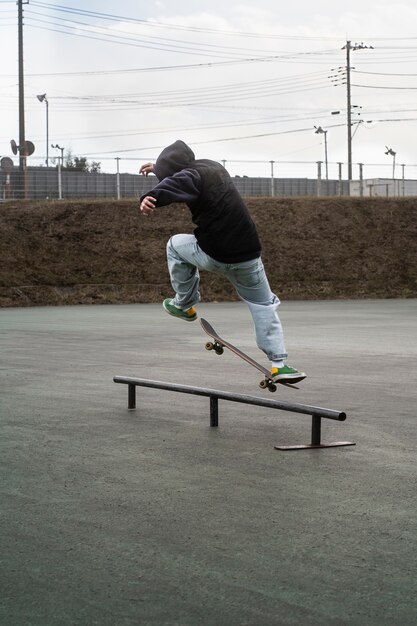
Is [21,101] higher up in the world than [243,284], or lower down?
higher up

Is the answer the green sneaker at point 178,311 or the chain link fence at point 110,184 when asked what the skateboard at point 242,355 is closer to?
the green sneaker at point 178,311

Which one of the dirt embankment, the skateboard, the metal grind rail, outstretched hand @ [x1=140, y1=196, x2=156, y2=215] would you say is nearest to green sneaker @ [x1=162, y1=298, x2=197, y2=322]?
the skateboard

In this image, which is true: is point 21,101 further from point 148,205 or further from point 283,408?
point 283,408

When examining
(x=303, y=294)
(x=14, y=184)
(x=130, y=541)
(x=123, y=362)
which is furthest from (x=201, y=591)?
(x=14, y=184)

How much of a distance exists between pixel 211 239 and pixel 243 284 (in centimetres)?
57

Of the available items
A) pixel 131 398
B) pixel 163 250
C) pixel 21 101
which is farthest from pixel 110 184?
pixel 131 398

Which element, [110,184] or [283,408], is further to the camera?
[110,184]

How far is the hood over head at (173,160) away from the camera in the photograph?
710 centimetres

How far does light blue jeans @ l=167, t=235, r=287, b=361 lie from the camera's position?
7367 mm

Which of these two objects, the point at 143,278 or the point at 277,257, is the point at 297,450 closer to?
the point at 143,278

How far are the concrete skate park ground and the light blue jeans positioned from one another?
0.67 m

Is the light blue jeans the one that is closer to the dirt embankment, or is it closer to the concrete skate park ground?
the concrete skate park ground

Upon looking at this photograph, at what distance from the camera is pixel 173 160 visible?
709cm

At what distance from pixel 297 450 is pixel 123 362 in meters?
5.87
